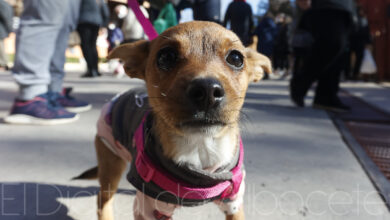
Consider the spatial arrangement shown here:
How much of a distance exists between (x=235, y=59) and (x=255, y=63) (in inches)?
12.5

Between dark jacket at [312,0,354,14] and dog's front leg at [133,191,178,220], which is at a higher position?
dark jacket at [312,0,354,14]

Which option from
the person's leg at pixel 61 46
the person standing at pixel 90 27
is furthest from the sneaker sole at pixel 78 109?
the person standing at pixel 90 27

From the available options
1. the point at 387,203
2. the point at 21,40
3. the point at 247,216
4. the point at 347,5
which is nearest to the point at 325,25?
the point at 347,5

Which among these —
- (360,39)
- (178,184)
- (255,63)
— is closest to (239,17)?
(255,63)

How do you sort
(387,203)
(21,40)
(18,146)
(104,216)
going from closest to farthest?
(104,216)
(387,203)
(18,146)
(21,40)

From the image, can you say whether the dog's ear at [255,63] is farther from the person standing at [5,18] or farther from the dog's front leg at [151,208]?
the person standing at [5,18]

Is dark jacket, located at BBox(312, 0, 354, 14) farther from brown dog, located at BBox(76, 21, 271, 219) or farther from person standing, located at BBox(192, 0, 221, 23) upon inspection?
brown dog, located at BBox(76, 21, 271, 219)

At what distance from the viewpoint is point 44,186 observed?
1.72m

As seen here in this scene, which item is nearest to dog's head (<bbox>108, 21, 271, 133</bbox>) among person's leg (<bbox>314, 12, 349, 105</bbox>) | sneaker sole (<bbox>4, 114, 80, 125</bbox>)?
sneaker sole (<bbox>4, 114, 80, 125</bbox>)

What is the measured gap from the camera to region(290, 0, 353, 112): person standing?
11.9ft

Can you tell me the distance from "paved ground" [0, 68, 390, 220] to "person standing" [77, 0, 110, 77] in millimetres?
3509

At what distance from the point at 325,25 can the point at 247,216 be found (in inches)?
118

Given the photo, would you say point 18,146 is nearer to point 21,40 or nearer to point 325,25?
point 21,40

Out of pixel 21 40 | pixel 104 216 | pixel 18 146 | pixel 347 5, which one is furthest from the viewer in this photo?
pixel 347 5
